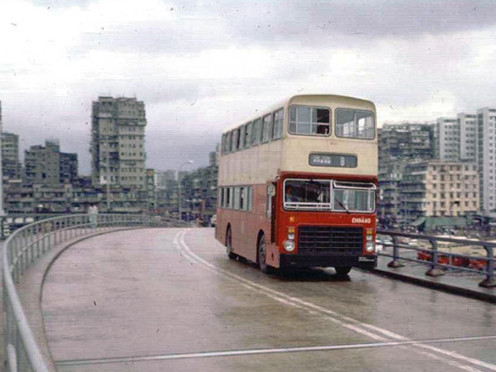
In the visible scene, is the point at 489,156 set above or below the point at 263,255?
above

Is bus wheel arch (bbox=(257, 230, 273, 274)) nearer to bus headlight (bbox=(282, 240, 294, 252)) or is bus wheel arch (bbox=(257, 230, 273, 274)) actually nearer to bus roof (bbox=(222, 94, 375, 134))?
bus headlight (bbox=(282, 240, 294, 252))

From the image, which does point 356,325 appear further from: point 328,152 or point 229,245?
point 229,245

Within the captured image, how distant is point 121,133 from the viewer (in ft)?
486

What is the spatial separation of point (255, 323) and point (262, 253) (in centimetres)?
765

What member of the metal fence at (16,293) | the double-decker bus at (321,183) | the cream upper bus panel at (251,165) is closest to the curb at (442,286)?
the double-decker bus at (321,183)

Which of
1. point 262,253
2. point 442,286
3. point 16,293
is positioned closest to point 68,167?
point 262,253

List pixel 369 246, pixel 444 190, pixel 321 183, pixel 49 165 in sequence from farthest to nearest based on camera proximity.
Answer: pixel 49 165 < pixel 444 190 < pixel 369 246 < pixel 321 183

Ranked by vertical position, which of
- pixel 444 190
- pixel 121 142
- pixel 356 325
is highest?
pixel 121 142

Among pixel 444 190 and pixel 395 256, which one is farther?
pixel 444 190

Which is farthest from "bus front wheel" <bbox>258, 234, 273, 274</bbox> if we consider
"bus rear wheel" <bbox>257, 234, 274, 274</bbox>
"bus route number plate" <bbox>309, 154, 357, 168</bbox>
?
"bus route number plate" <bbox>309, 154, 357, 168</bbox>

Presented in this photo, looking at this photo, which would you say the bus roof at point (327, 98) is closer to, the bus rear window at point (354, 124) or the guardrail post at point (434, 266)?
the bus rear window at point (354, 124)

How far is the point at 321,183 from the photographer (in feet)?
55.3

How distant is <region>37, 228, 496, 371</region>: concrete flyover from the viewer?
847 cm

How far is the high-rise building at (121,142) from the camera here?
14638 centimetres
